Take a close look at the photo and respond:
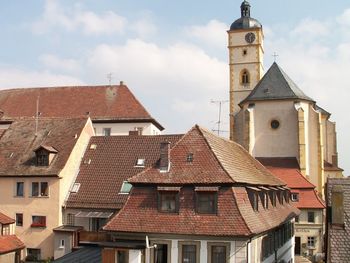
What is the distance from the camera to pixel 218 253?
23625mm

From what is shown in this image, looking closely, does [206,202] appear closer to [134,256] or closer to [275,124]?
[134,256]

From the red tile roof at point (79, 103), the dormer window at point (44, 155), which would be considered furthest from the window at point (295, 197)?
the dormer window at point (44, 155)

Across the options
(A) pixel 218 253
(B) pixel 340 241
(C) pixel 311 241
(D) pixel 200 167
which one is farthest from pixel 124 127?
(B) pixel 340 241

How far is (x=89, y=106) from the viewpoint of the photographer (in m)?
57.0

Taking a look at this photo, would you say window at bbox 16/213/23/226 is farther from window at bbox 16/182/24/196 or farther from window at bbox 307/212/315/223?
window at bbox 307/212/315/223

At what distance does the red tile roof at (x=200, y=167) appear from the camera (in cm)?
2495

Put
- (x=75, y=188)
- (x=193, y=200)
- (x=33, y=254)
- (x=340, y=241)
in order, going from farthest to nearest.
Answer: (x=75, y=188) → (x=33, y=254) → (x=193, y=200) → (x=340, y=241)

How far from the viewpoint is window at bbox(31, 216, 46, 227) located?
35938 mm

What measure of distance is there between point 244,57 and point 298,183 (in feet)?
122

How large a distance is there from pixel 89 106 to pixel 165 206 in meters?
34.1

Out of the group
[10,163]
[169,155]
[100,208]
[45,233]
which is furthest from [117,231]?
[10,163]

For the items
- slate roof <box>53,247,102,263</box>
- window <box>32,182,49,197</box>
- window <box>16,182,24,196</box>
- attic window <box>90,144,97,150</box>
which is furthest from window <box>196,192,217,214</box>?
window <box>16,182,24,196</box>

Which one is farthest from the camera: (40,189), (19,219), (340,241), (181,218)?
(19,219)

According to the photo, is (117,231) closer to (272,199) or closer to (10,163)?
(272,199)
